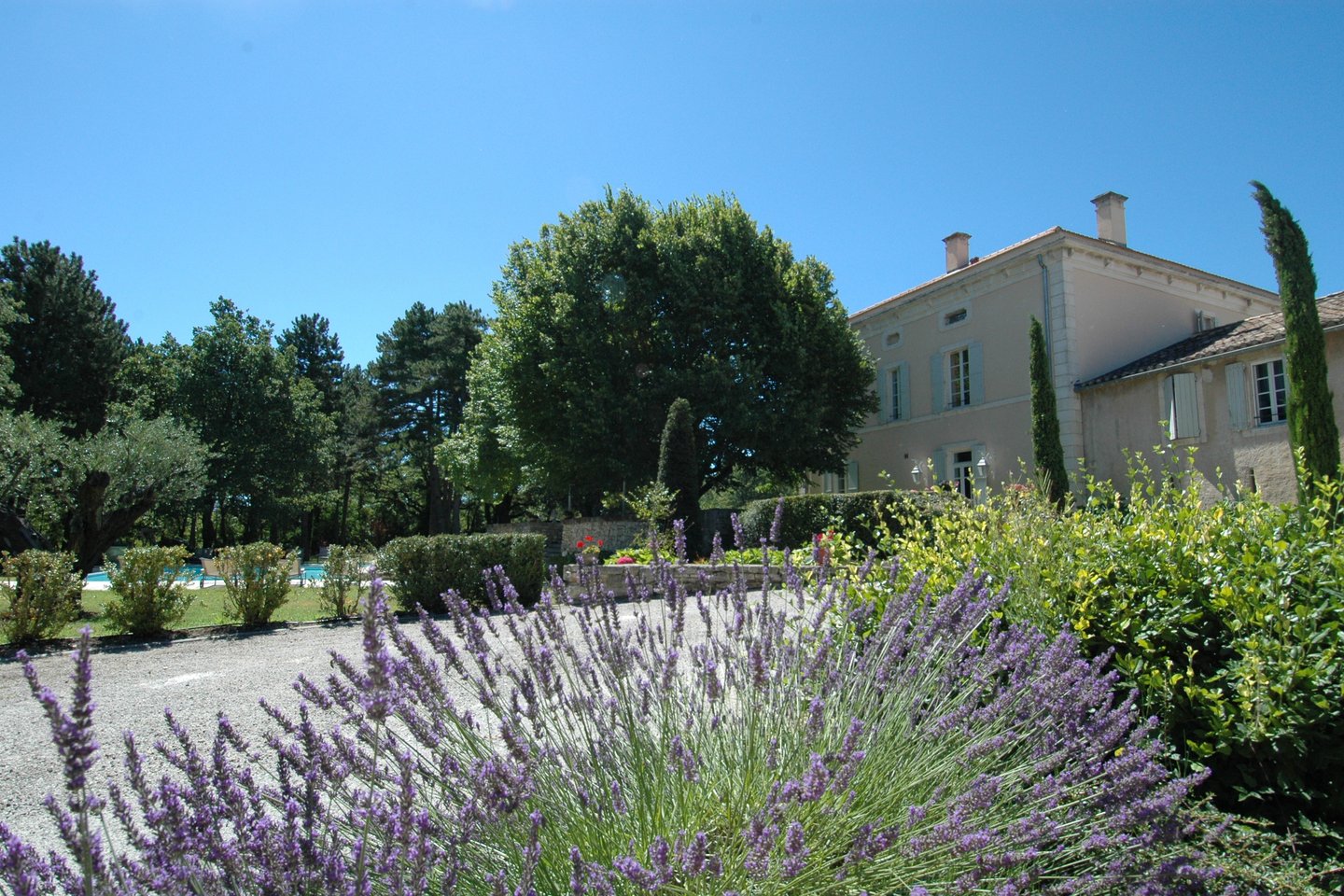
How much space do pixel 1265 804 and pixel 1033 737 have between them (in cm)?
86

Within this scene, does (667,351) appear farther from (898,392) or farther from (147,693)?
(147,693)

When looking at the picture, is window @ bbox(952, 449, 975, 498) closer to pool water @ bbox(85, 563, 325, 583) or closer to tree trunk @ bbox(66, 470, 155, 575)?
pool water @ bbox(85, 563, 325, 583)

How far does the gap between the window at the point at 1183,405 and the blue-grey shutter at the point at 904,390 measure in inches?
271

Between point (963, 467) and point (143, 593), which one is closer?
point (143, 593)

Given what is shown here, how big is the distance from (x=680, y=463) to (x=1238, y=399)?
34.1 ft

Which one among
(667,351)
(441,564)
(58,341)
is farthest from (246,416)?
(441,564)

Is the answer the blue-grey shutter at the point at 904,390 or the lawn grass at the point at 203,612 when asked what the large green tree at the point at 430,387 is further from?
the lawn grass at the point at 203,612

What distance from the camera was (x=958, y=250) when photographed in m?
20.9

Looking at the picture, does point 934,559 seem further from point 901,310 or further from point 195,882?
point 901,310

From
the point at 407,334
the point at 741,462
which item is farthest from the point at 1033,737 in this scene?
the point at 407,334

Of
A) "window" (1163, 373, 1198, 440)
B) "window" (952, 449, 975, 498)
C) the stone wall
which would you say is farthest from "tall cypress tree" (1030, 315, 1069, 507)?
the stone wall

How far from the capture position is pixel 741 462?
19203 mm

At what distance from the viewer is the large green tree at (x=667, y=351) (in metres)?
17.6

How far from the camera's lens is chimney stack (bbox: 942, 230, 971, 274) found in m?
20.8
